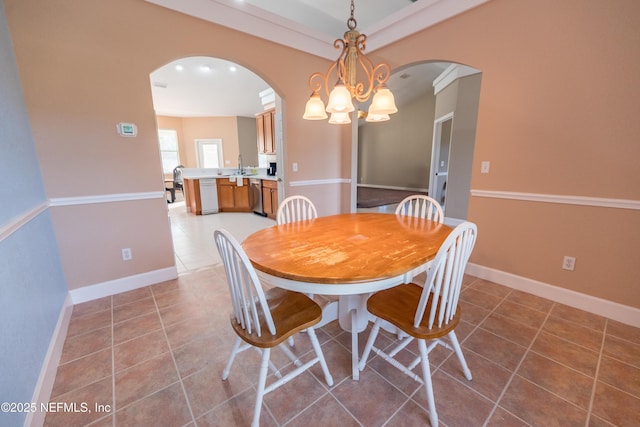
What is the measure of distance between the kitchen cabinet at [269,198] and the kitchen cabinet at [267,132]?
0.91 metres

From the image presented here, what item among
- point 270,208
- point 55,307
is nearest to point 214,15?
point 55,307

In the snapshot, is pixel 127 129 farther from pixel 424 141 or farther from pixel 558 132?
pixel 424 141

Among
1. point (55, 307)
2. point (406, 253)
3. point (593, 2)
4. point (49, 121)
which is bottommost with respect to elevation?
point (55, 307)

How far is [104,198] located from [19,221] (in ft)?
3.03

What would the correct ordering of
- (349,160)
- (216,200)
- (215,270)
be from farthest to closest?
(216,200), (349,160), (215,270)

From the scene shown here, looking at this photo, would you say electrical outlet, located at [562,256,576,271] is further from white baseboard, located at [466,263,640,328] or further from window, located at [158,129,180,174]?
window, located at [158,129,180,174]

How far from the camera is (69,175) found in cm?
201

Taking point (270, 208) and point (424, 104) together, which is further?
point (424, 104)

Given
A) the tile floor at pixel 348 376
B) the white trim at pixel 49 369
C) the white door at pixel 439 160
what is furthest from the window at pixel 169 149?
the white door at pixel 439 160

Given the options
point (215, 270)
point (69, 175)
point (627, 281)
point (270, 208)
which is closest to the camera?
point (627, 281)

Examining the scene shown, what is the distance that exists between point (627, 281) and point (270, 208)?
4.78 m

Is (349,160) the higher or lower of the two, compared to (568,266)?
higher

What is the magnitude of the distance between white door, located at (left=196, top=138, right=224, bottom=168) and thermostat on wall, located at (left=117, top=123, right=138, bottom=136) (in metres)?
6.84

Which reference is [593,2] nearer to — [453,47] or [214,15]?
[453,47]
